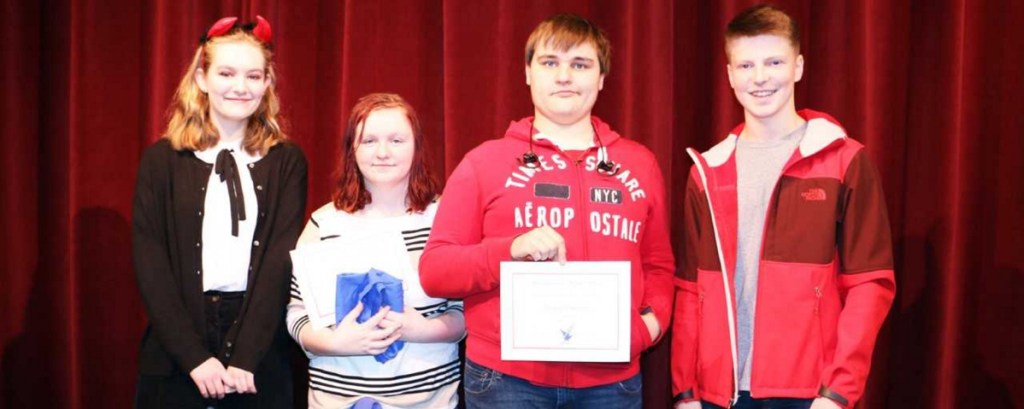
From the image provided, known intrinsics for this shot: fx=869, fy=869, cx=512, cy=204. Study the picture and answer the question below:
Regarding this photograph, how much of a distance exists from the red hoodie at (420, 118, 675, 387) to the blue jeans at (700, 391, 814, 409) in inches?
12.5

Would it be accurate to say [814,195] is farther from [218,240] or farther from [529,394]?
[218,240]

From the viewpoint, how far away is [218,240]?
283 centimetres

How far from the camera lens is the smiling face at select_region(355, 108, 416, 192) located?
279cm

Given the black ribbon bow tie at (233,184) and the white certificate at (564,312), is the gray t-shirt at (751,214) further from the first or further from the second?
the black ribbon bow tie at (233,184)

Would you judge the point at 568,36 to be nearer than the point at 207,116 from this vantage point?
Yes

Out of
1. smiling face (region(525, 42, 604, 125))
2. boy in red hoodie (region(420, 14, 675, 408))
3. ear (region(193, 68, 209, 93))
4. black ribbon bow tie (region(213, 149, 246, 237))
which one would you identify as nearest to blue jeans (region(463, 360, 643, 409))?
boy in red hoodie (region(420, 14, 675, 408))

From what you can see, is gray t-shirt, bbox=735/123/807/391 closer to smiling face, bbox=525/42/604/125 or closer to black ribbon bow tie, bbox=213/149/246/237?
smiling face, bbox=525/42/604/125

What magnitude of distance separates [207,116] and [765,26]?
1.86 metres

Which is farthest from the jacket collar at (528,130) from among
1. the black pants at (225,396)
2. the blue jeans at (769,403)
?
the black pants at (225,396)

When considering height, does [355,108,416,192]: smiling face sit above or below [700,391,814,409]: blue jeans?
above

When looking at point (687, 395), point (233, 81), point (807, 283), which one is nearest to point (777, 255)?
point (807, 283)

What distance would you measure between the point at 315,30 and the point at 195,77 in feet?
2.90

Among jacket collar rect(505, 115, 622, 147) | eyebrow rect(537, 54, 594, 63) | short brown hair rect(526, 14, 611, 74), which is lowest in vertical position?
jacket collar rect(505, 115, 622, 147)

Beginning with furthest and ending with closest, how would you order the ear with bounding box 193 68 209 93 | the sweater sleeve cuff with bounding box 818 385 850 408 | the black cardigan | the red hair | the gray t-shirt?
the ear with bounding box 193 68 209 93 → the red hair → the black cardigan → the gray t-shirt → the sweater sleeve cuff with bounding box 818 385 850 408
